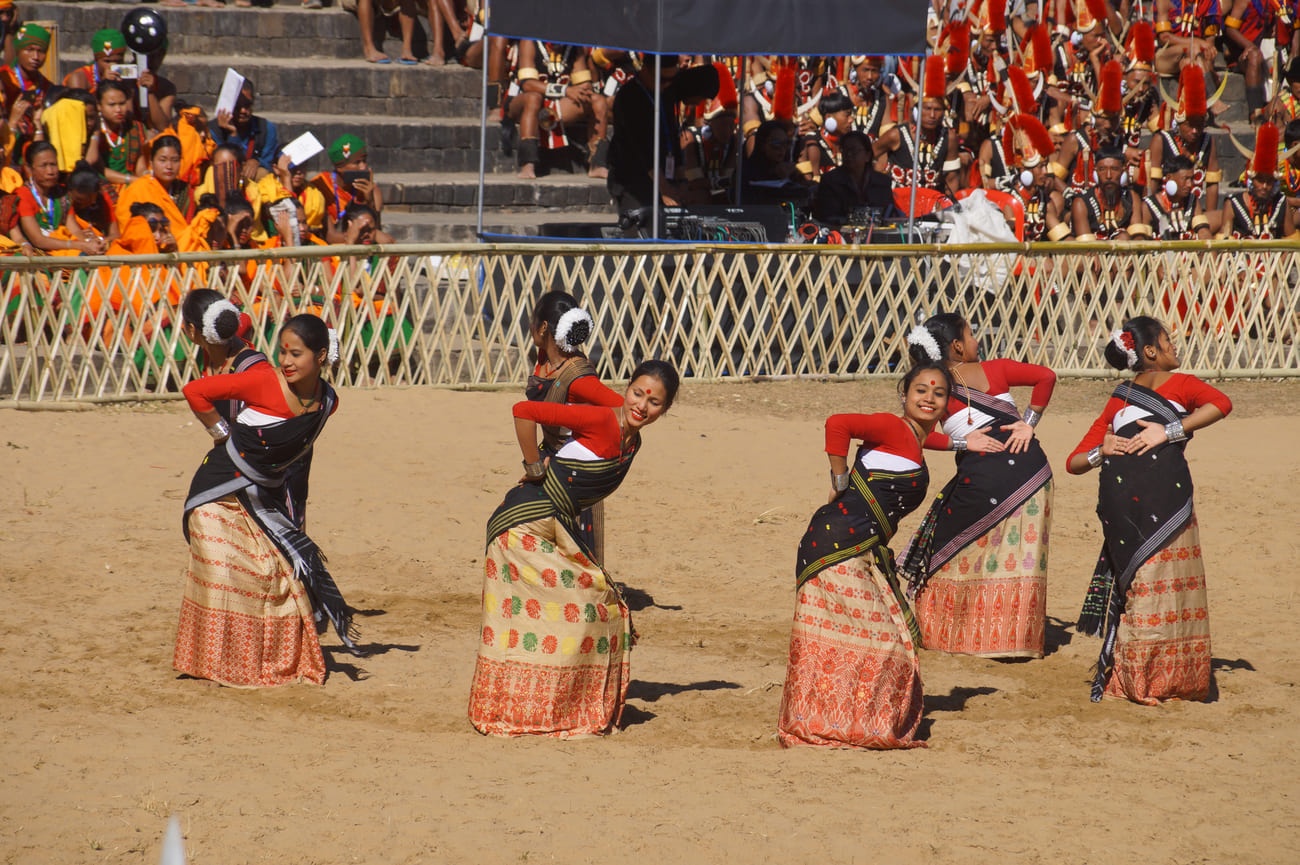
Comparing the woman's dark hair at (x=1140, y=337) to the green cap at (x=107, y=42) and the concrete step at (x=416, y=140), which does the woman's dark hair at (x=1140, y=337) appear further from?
the concrete step at (x=416, y=140)

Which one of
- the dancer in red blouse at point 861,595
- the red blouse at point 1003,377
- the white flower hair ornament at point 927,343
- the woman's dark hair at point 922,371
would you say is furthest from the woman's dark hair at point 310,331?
the red blouse at point 1003,377

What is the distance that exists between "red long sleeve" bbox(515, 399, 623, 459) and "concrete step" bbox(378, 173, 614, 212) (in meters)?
9.83

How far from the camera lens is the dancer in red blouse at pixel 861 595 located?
4641mm

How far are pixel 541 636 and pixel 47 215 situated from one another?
23.0 feet

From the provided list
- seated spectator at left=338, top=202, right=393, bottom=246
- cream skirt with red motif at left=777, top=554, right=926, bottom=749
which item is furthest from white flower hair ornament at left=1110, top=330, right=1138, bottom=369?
seated spectator at left=338, top=202, right=393, bottom=246

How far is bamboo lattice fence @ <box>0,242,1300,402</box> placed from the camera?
9.66 meters

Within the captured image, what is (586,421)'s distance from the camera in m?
4.59

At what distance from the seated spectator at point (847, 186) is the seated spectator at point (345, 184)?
3907 mm

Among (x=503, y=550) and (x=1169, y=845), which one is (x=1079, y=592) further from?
(x=503, y=550)

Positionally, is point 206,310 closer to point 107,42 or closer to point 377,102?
point 107,42

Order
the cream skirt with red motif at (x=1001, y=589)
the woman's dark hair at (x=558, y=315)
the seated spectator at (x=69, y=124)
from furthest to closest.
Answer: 1. the seated spectator at (x=69, y=124)
2. the cream skirt with red motif at (x=1001, y=589)
3. the woman's dark hair at (x=558, y=315)

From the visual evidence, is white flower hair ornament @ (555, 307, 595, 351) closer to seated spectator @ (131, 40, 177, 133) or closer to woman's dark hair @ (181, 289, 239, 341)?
woman's dark hair @ (181, 289, 239, 341)

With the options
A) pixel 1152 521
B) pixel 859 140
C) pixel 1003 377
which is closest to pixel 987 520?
pixel 1003 377

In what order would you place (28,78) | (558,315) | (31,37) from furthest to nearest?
(28,78), (31,37), (558,315)
